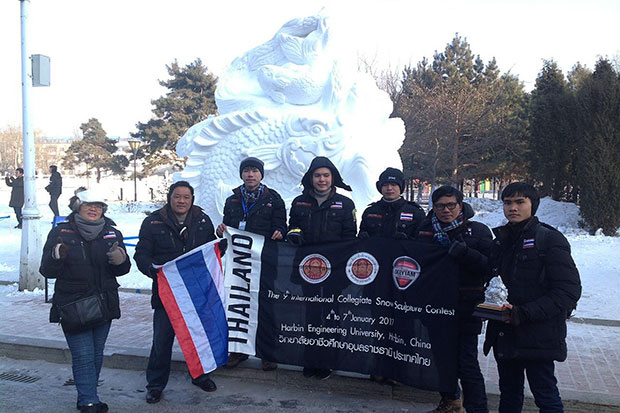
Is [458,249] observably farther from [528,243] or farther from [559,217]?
[559,217]

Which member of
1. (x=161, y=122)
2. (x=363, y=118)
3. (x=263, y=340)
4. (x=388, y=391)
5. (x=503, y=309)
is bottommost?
(x=388, y=391)

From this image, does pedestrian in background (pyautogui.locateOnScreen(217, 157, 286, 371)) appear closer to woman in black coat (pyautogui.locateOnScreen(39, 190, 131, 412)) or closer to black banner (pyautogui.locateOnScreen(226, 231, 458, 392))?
black banner (pyautogui.locateOnScreen(226, 231, 458, 392))

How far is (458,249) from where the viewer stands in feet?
11.0

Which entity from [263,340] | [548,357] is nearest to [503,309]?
[548,357]

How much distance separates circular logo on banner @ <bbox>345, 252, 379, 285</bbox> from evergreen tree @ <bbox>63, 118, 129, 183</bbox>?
35913mm

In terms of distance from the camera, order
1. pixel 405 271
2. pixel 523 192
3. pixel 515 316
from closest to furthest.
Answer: pixel 515 316, pixel 523 192, pixel 405 271

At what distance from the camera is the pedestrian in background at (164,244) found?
4.06 metres

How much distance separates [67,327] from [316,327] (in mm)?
1814

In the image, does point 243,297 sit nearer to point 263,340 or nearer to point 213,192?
point 263,340

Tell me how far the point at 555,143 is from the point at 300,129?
1551cm

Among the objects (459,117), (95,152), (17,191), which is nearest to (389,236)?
(17,191)

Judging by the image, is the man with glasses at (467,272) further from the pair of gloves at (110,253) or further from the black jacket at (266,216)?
the pair of gloves at (110,253)

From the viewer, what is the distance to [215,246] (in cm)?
416

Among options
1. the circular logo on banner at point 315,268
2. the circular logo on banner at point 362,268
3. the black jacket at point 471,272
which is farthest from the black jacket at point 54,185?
the black jacket at point 471,272
